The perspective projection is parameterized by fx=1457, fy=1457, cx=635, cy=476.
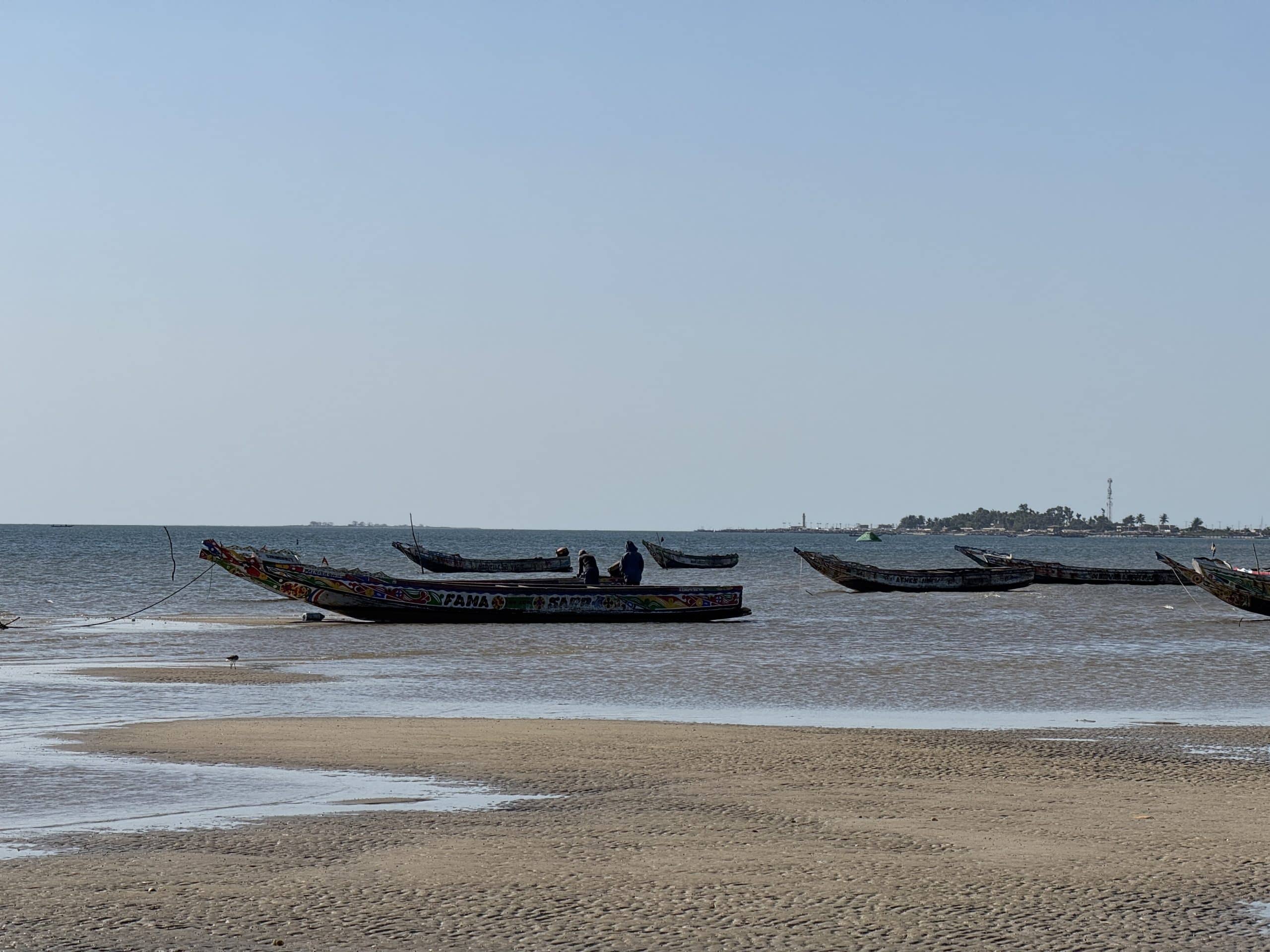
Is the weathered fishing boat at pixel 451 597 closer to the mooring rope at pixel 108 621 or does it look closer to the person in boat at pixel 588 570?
the person in boat at pixel 588 570

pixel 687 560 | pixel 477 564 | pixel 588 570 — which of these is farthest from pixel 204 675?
pixel 687 560

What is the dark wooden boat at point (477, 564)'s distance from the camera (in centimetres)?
7438

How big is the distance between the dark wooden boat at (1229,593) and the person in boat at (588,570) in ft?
45.9

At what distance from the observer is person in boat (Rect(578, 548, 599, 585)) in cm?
3494

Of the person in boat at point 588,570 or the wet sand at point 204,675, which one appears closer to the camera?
the wet sand at point 204,675

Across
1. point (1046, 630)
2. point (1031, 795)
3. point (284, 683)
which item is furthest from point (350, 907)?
point (1046, 630)

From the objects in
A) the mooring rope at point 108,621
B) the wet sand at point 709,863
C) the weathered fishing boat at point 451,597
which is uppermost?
the weathered fishing boat at point 451,597

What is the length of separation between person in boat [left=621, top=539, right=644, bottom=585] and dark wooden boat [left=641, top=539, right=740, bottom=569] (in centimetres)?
5102

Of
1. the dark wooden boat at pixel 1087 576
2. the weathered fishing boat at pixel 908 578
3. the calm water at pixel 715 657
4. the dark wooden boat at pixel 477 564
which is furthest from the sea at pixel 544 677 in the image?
the dark wooden boat at pixel 477 564

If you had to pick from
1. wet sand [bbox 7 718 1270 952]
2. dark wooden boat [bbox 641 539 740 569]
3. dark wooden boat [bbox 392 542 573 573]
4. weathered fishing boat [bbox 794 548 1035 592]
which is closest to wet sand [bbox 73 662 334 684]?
wet sand [bbox 7 718 1270 952]

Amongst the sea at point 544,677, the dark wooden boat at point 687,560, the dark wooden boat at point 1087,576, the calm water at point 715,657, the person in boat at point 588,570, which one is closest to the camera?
the sea at point 544,677

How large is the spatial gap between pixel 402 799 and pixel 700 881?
321cm

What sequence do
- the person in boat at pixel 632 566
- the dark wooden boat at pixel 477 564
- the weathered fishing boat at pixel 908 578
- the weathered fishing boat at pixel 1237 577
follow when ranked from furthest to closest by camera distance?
the dark wooden boat at pixel 477 564 → the weathered fishing boat at pixel 908 578 → the weathered fishing boat at pixel 1237 577 → the person in boat at pixel 632 566

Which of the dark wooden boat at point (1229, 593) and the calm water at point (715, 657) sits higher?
the dark wooden boat at point (1229, 593)
